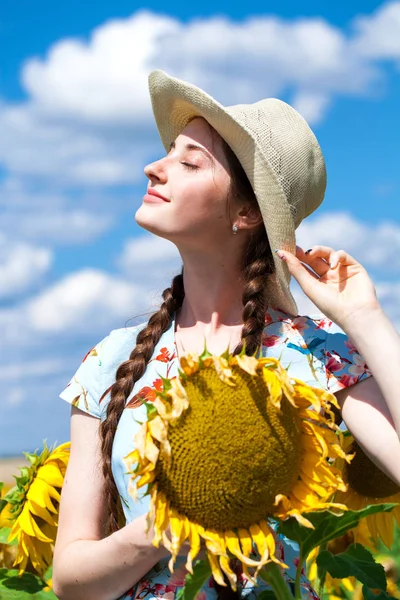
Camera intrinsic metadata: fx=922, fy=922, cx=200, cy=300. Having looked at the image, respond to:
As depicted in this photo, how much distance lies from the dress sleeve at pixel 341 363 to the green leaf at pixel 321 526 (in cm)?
92

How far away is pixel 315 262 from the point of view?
3.06m

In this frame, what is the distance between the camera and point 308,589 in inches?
111

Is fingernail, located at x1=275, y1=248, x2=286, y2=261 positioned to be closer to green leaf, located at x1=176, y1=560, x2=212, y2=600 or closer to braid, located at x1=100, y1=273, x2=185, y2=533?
braid, located at x1=100, y1=273, x2=185, y2=533

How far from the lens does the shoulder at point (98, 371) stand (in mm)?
3166

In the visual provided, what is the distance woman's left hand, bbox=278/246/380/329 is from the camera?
9.16 feet

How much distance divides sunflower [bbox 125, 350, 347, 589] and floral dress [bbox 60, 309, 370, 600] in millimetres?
681

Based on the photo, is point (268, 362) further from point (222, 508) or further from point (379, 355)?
point (379, 355)

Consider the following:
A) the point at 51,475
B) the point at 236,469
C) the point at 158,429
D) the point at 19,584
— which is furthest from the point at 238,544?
the point at 19,584

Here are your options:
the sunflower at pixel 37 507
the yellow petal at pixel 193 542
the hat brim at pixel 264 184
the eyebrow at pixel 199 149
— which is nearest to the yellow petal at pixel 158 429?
the yellow petal at pixel 193 542

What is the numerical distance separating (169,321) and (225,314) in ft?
0.75

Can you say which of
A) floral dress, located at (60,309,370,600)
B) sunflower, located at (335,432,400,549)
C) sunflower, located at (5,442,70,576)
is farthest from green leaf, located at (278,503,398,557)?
sunflower, located at (5,442,70,576)

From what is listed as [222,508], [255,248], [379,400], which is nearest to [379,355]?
[379,400]

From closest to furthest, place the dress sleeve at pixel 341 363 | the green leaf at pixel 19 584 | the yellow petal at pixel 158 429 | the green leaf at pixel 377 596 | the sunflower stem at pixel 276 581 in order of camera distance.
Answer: the yellow petal at pixel 158 429 < the sunflower stem at pixel 276 581 < the green leaf at pixel 377 596 < the dress sleeve at pixel 341 363 < the green leaf at pixel 19 584

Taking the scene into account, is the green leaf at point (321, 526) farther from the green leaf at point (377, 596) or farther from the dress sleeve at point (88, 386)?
the dress sleeve at point (88, 386)
